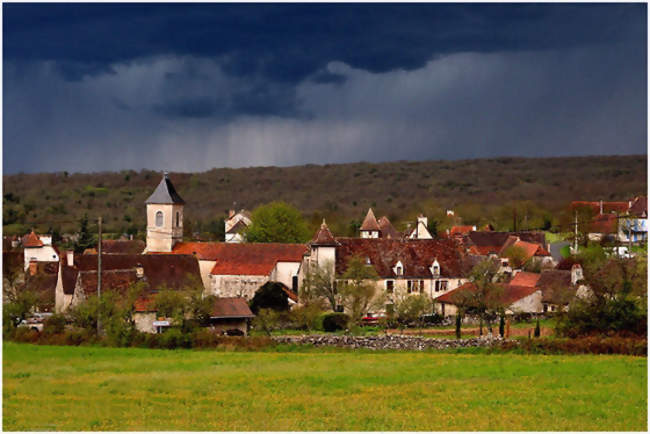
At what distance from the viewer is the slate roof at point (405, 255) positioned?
61.0 metres

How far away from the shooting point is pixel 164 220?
7181 centimetres

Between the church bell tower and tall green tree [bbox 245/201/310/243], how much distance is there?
11.4 meters

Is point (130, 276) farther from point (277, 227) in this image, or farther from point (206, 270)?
point (277, 227)

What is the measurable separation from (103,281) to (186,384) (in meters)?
21.8

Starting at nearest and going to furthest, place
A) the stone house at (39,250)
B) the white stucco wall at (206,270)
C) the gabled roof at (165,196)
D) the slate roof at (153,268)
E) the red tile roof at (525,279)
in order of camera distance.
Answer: the slate roof at (153,268) → the red tile roof at (525,279) → the white stucco wall at (206,270) → the gabled roof at (165,196) → the stone house at (39,250)

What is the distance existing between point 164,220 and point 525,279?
28.9 metres

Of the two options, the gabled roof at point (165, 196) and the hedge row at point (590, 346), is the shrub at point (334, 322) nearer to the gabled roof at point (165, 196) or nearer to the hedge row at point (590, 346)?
the hedge row at point (590, 346)

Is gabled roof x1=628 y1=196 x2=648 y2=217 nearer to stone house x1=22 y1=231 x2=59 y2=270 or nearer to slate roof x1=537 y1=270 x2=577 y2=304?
slate roof x1=537 y1=270 x2=577 y2=304

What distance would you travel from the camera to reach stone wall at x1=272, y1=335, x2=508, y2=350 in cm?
3988

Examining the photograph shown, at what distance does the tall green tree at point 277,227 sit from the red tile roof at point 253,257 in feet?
55.1

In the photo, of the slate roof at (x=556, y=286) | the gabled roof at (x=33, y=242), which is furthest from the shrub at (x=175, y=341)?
the gabled roof at (x=33, y=242)

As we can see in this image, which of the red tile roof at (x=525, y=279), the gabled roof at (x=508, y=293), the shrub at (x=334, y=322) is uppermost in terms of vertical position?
the red tile roof at (x=525, y=279)

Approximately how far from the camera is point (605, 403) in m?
24.8

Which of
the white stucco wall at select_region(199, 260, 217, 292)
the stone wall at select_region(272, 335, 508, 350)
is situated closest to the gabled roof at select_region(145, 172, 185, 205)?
the white stucco wall at select_region(199, 260, 217, 292)
